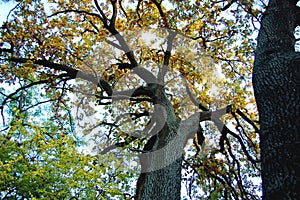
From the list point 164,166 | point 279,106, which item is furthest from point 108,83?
point 279,106

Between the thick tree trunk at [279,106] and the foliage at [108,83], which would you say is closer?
the thick tree trunk at [279,106]

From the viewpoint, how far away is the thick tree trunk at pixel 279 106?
2.83m

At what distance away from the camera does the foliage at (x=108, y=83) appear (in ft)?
20.7

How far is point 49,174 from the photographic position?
6.09 m

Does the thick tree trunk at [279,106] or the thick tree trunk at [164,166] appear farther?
the thick tree trunk at [164,166]

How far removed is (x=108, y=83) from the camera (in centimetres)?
808

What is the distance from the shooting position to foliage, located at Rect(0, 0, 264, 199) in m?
6.32

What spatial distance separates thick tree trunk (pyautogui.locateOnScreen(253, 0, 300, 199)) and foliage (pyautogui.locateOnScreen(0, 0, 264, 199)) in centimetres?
194

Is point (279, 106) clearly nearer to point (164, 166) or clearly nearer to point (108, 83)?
point (164, 166)

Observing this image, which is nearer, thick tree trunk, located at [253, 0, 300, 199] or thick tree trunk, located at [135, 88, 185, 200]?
thick tree trunk, located at [253, 0, 300, 199]

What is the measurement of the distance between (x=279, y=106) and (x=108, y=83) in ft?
17.7

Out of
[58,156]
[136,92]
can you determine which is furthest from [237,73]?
[58,156]

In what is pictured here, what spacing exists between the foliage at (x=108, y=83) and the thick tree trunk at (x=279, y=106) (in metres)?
1.94

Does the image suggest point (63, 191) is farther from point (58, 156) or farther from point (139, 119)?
point (139, 119)
